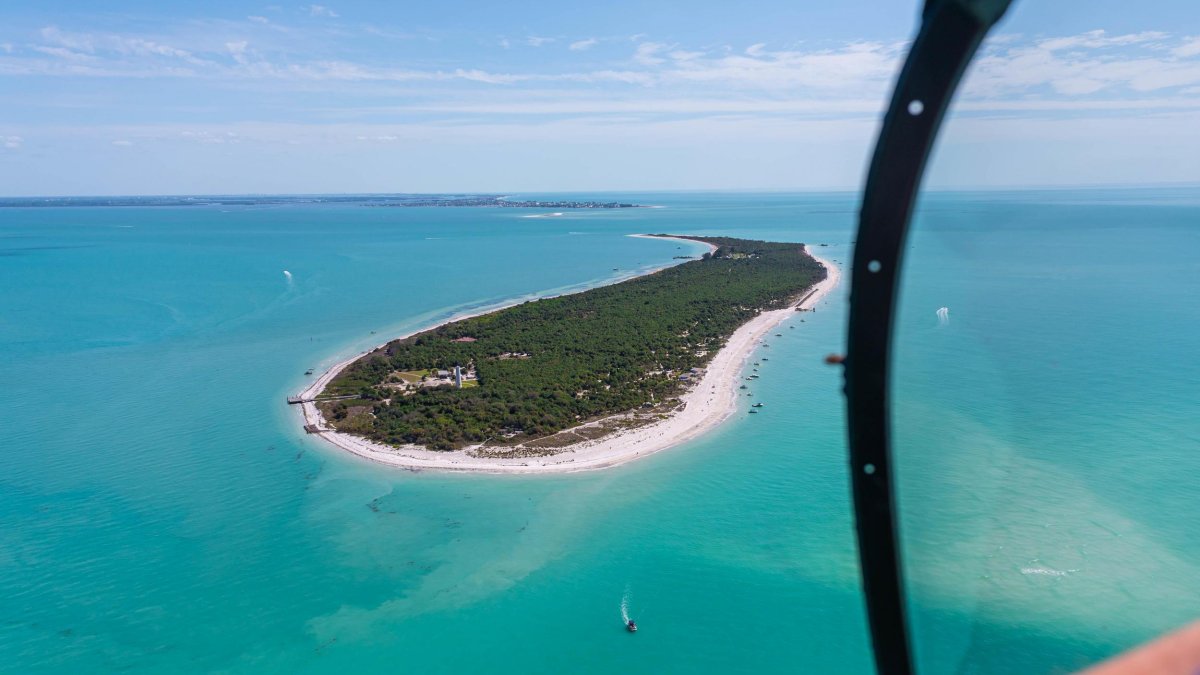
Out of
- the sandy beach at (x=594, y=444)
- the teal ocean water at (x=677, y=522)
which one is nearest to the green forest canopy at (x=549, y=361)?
the sandy beach at (x=594, y=444)

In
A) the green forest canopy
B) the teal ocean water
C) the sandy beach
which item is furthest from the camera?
the green forest canopy

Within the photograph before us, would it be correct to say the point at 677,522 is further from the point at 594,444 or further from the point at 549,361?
the point at 549,361

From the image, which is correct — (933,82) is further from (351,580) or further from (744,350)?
(744,350)

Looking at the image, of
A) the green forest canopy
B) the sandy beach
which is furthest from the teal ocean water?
the green forest canopy

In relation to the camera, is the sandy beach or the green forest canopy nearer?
the sandy beach

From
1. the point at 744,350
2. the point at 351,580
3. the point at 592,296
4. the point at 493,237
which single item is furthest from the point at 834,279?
the point at 493,237

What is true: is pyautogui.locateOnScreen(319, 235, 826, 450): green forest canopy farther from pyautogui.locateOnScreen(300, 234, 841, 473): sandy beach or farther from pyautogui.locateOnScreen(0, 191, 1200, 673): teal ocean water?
pyautogui.locateOnScreen(0, 191, 1200, 673): teal ocean water

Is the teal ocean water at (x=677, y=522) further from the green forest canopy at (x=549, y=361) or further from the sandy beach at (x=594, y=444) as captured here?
the green forest canopy at (x=549, y=361)
